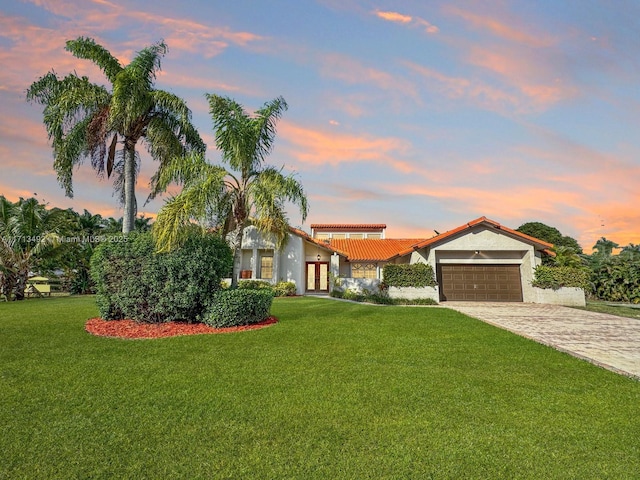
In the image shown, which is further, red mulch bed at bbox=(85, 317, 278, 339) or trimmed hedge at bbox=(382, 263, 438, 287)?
trimmed hedge at bbox=(382, 263, 438, 287)

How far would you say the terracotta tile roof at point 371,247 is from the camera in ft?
85.9

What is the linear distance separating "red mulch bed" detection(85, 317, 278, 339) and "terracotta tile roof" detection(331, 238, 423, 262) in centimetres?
1713

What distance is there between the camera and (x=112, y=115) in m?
11.6

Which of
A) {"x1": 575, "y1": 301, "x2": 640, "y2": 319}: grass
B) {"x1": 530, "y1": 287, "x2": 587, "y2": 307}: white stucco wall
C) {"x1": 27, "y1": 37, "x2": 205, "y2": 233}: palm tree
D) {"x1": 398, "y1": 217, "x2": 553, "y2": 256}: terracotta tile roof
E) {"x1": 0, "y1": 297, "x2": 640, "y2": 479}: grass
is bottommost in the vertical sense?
{"x1": 0, "y1": 297, "x2": 640, "y2": 479}: grass

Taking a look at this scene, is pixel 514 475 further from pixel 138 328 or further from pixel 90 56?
pixel 90 56

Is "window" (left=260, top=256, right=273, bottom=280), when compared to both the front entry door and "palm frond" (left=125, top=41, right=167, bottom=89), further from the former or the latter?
"palm frond" (left=125, top=41, right=167, bottom=89)

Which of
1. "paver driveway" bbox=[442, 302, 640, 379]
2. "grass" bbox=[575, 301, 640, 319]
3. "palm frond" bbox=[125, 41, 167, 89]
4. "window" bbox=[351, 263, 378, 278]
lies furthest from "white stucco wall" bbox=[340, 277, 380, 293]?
"palm frond" bbox=[125, 41, 167, 89]

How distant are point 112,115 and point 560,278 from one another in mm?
24103

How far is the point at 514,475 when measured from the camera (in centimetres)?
280

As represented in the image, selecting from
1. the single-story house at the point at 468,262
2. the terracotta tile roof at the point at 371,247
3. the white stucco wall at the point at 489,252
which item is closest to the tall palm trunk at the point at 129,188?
the single-story house at the point at 468,262

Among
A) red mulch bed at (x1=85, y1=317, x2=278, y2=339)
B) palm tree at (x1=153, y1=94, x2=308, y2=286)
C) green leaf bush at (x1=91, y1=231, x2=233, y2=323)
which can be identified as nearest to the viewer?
red mulch bed at (x1=85, y1=317, x2=278, y2=339)

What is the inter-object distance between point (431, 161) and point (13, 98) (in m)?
18.9

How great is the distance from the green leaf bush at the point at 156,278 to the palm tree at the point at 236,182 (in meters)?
0.63

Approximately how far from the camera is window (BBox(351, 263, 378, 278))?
87.1 feet
